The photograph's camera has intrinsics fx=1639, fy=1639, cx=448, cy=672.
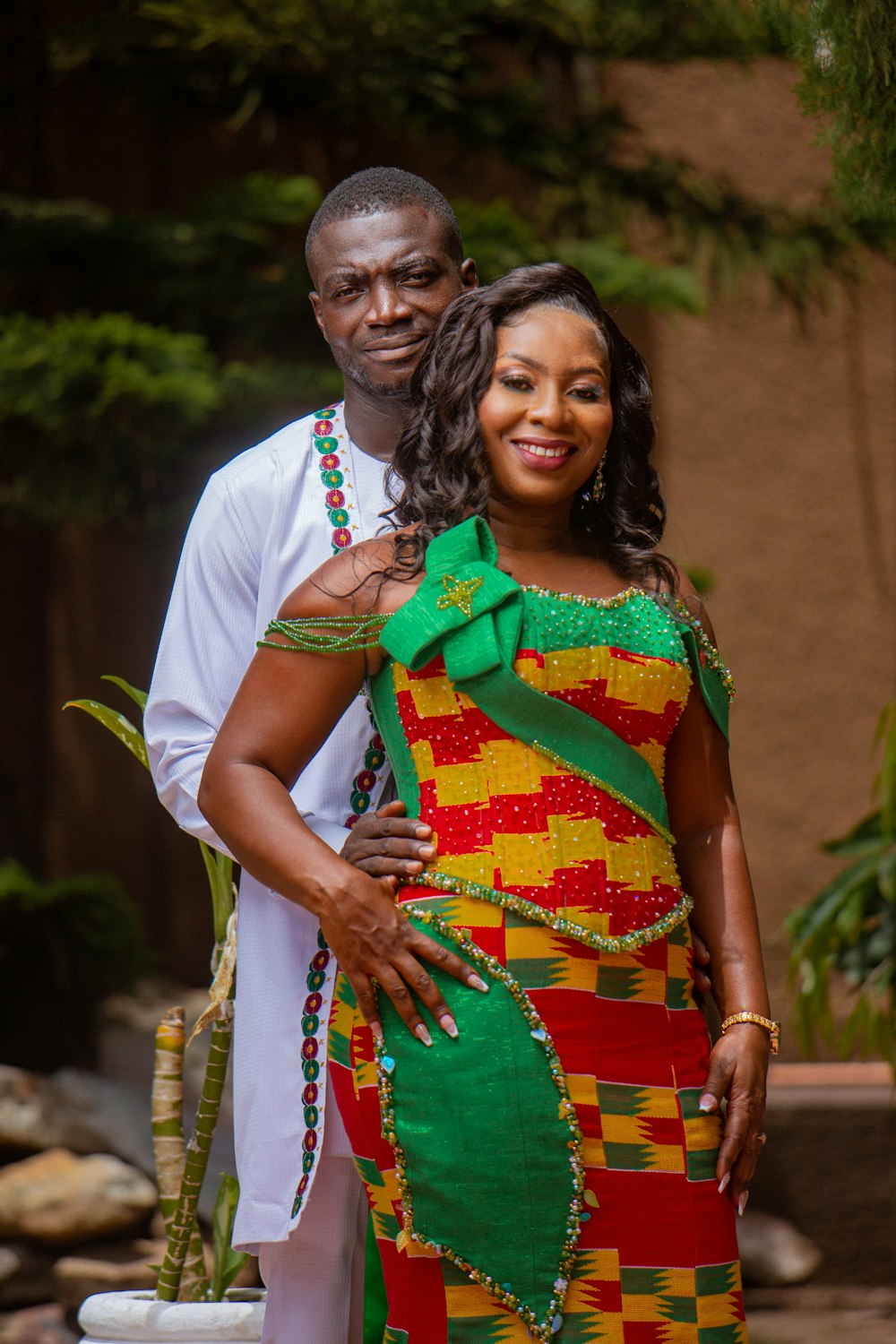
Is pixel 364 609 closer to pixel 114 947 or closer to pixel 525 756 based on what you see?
pixel 525 756

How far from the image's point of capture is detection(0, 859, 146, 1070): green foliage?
4.66 metres

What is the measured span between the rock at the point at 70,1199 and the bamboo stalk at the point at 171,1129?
150 centimetres

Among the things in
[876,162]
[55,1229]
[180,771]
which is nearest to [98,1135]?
[55,1229]

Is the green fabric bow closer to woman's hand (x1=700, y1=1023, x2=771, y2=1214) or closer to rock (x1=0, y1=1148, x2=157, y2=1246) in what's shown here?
woman's hand (x1=700, y1=1023, x2=771, y2=1214)

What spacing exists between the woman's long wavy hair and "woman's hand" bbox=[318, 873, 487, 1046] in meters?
0.40

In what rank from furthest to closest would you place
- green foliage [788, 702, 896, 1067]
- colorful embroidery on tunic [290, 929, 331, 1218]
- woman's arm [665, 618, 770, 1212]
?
1. green foliage [788, 702, 896, 1067]
2. colorful embroidery on tunic [290, 929, 331, 1218]
3. woman's arm [665, 618, 770, 1212]

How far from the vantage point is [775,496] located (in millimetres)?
5492

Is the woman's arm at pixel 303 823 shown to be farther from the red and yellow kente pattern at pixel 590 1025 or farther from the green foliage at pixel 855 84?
Result: the green foliage at pixel 855 84

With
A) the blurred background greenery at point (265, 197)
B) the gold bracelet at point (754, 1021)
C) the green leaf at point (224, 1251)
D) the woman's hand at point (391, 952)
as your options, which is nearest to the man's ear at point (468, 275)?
the woman's hand at point (391, 952)

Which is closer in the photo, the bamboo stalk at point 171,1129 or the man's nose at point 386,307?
the man's nose at point 386,307

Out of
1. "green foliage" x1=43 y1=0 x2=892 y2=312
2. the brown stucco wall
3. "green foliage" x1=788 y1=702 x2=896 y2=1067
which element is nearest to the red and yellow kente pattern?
"green foliage" x1=43 y1=0 x2=892 y2=312

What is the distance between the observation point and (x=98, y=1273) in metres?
4.29

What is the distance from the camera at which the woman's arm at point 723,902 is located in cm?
194

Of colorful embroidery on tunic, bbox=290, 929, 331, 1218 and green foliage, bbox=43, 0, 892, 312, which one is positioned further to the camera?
green foliage, bbox=43, 0, 892, 312
